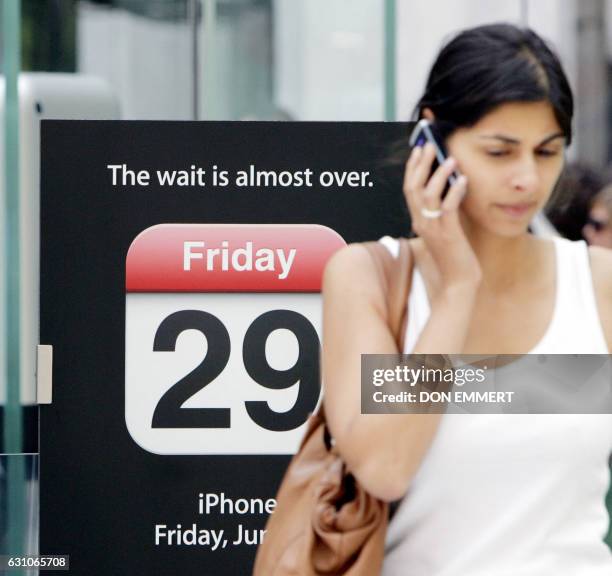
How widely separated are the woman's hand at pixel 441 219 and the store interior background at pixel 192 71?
80cm

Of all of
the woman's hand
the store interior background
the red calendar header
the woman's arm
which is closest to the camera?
the woman's arm

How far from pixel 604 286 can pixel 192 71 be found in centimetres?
227

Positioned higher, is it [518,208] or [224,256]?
[518,208]

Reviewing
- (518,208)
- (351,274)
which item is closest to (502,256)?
(518,208)

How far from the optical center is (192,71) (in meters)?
3.76

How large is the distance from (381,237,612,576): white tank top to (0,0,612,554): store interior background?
91 cm

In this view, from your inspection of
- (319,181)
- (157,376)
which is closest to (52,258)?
(157,376)

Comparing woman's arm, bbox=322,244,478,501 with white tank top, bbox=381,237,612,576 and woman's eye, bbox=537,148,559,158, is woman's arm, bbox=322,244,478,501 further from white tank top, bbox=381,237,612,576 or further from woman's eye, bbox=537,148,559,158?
woman's eye, bbox=537,148,559,158

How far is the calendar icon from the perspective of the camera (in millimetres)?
2430

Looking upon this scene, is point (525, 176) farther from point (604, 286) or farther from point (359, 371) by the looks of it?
point (359, 371)

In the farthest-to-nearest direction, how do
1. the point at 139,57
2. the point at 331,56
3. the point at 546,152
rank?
1. the point at 331,56
2. the point at 139,57
3. the point at 546,152

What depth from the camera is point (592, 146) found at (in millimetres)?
→ 2521

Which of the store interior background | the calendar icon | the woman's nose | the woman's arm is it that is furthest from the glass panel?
the woman's nose

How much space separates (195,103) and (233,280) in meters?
1.30
